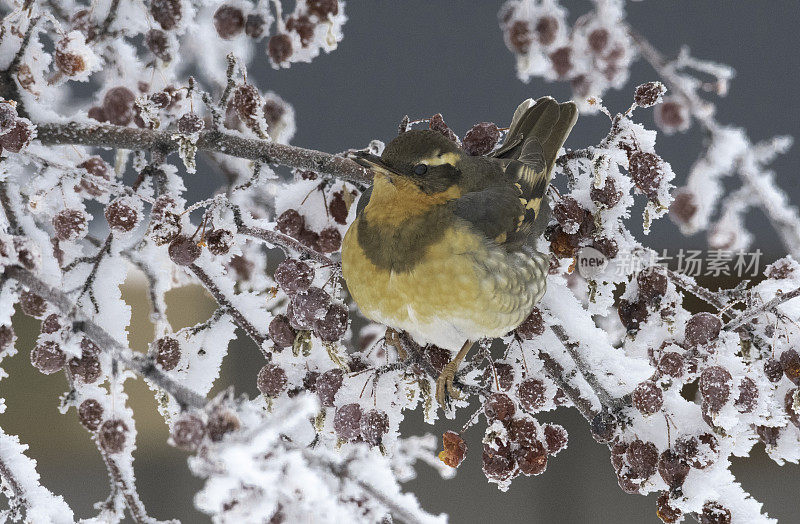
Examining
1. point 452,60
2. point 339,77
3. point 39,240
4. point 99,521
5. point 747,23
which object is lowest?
point 99,521

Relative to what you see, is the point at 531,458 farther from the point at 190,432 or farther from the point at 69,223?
the point at 69,223

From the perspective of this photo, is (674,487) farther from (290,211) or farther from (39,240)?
(39,240)

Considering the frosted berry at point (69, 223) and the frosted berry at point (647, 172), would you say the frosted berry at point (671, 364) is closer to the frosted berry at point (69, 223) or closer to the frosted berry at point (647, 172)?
the frosted berry at point (647, 172)

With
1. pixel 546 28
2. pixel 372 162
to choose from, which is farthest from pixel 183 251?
pixel 546 28

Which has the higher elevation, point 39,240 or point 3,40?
point 3,40

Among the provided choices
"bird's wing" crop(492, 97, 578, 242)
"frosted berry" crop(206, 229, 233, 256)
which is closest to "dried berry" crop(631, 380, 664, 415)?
"bird's wing" crop(492, 97, 578, 242)

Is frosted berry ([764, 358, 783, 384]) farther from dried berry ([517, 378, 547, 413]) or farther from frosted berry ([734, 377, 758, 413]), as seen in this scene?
dried berry ([517, 378, 547, 413])

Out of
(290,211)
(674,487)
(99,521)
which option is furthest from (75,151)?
(674,487)
